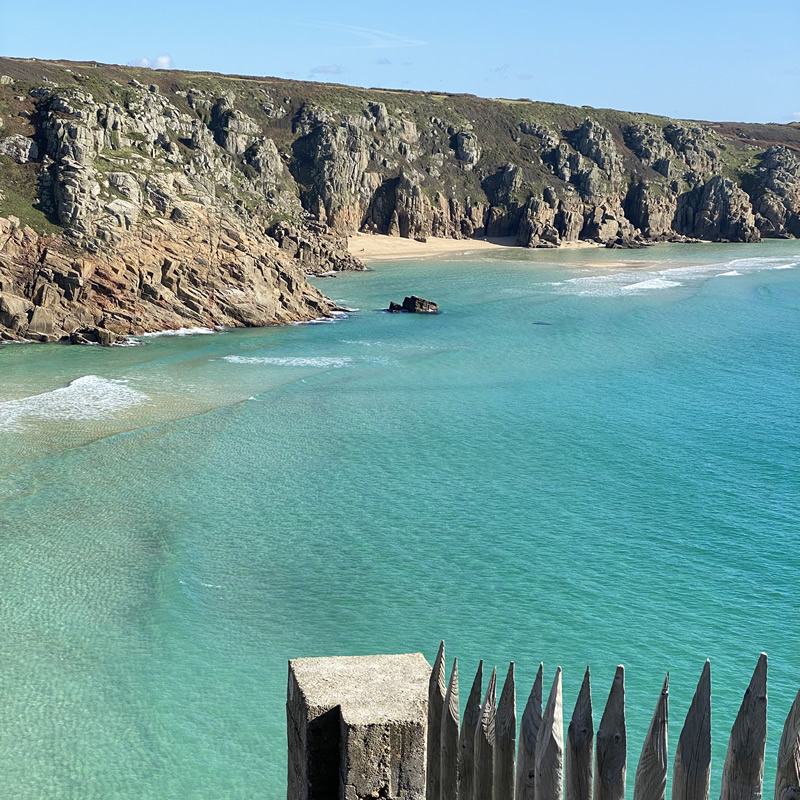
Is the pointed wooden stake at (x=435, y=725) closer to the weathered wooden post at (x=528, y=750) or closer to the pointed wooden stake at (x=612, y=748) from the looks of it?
the weathered wooden post at (x=528, y=750)

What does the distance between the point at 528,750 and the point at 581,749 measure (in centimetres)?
23

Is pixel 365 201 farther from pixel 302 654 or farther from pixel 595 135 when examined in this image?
pixel 302 654

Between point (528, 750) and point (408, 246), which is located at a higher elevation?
point (408, 246)

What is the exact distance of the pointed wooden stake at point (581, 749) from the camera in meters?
3.52

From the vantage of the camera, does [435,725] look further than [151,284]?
No

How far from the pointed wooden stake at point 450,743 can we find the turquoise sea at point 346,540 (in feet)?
28.3

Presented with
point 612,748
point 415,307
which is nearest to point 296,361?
point 415,307

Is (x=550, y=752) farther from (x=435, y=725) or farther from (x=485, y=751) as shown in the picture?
(x=435, y=725)

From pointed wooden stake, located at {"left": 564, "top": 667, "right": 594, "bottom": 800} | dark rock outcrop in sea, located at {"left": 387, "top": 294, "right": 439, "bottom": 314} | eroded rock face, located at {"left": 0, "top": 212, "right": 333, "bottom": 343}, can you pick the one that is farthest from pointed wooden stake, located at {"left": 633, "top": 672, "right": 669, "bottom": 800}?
dark rock outcrop in sea, located at {"left": 387, "top": 294, "right": 439, "bottom": 314}

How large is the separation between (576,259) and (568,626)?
8614cm

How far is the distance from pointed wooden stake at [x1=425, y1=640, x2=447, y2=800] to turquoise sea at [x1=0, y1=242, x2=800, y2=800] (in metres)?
8.46

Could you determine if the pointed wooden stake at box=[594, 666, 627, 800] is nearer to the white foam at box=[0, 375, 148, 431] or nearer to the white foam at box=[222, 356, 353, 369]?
the white foam at box=[0, 375, 148, 431]

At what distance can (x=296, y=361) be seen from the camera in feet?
137

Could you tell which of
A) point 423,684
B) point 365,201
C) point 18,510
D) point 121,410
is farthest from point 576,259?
point 423,684
